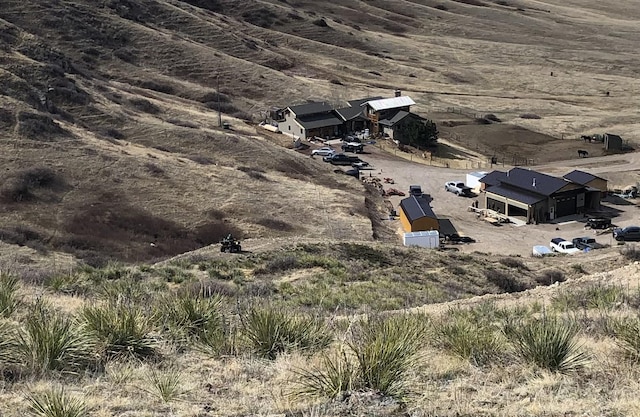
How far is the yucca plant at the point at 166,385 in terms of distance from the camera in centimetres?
807

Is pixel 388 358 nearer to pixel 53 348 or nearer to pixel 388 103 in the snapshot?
pixel 53 348

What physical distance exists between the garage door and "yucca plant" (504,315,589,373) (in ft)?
140

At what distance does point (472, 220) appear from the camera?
163 feet

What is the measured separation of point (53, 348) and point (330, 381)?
3781mm

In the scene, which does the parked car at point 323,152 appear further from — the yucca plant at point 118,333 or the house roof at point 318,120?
the yucca plant at point 118,333

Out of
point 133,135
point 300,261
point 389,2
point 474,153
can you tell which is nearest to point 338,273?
point 300,261

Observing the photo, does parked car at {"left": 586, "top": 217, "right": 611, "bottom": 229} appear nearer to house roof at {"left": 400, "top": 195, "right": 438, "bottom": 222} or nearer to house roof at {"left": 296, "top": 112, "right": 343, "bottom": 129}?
house roof at {"left": 400, "top": 195, "right": 438, "bottom": 222}

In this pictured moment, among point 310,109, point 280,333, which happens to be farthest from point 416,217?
point 280,333

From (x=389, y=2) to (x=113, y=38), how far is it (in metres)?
90.4

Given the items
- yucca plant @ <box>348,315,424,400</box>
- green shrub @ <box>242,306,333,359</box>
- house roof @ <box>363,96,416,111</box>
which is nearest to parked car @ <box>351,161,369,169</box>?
house roof @ <box>363,96,416,111</box>

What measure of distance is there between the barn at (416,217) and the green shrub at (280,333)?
111 ft

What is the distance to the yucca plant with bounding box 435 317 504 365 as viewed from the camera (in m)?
9.70

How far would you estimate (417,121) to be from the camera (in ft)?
236

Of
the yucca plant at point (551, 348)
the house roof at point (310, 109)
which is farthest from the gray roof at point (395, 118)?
the yucca plant at point (551, 348)
